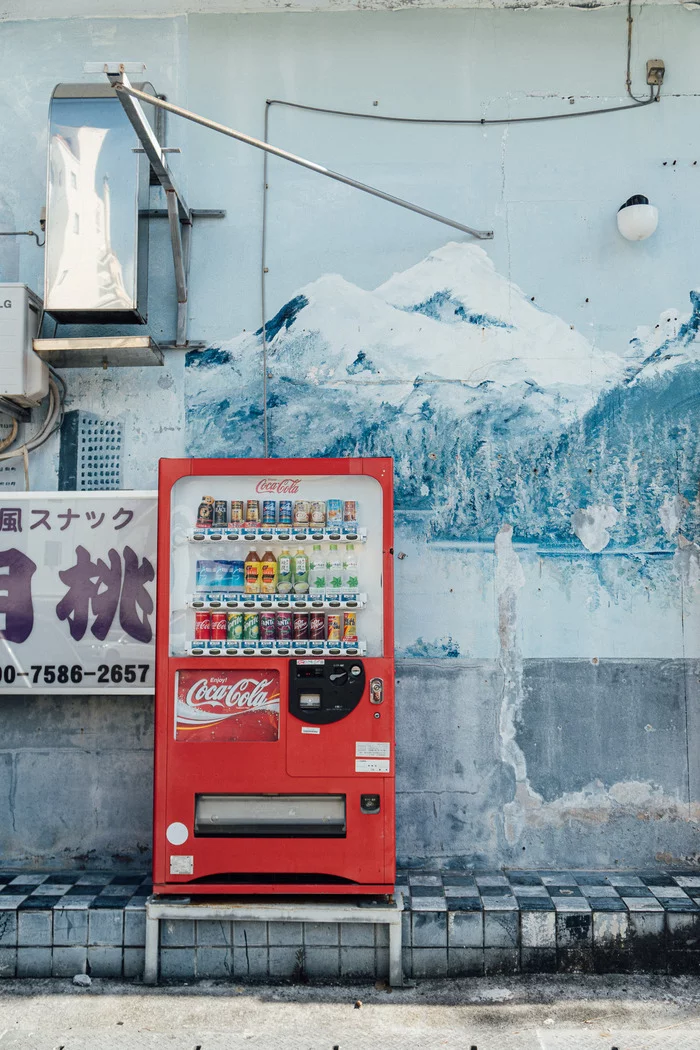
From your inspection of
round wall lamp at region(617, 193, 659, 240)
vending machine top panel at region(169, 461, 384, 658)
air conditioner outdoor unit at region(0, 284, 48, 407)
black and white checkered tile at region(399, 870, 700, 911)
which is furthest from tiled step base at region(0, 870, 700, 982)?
round wall lamp at region(617, 193, 659, 240)

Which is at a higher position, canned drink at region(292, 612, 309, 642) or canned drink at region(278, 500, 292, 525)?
canned drink at region(278, 500, 292, 525)

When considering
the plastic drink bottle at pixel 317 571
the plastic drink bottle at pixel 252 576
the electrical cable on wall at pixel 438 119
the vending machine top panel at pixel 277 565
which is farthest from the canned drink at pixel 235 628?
the electrical cable on wall at pixel 438 119

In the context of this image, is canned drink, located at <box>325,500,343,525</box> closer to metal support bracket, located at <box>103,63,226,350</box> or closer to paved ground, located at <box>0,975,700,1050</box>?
metal support bracket, located at <box>103,63,226,350</box>

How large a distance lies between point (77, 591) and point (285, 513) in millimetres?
1439

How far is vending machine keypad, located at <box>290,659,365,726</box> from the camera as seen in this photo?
383 centimetres

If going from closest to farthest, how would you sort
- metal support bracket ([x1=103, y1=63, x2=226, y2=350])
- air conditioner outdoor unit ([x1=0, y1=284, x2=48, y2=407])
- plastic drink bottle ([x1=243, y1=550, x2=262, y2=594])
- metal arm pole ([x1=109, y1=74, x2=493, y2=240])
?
metal arm pole ([x1=109, y1=74, x2=493, y2=240]) → plastic drink bottle ([x1=243, y1=550, x2=262, y2=594]) → metal support bracket ([x1=103, y1=63, x2=226, y2=350]) → air conditioner outdoor unit ([x1=0, y1=284, x2=48, y2=407])

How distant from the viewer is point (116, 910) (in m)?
4.00

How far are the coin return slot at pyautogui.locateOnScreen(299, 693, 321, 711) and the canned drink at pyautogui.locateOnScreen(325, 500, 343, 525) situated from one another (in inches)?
32.6

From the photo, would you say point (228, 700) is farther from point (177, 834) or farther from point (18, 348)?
point (18, 348)

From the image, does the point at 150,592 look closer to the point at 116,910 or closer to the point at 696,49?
the point at 116,910

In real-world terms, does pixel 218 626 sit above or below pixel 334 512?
below

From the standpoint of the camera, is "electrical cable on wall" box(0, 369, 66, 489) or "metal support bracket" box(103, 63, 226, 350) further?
"electrical cable on wall" box(0, 369, 66, 489)

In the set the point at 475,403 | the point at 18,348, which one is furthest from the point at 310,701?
the point at 18,348

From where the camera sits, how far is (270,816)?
3838mm
